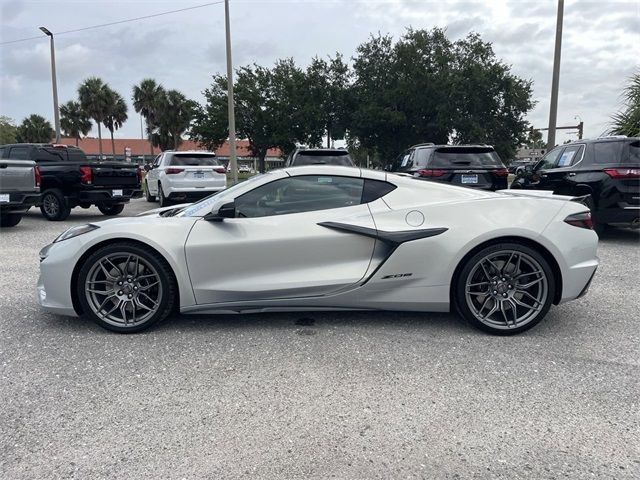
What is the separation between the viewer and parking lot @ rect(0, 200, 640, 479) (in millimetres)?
2275

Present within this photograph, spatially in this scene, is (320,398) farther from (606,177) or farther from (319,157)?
Answer: (319,157)

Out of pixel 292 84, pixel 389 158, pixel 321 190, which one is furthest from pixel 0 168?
pixel 389 158

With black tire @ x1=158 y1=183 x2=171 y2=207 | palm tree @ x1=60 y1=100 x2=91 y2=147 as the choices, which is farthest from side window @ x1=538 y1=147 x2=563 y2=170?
palm tree @ x1=60 y1=100 x2=91 y2=147

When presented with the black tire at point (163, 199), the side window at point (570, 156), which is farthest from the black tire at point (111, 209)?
the side window at point (570, 156)

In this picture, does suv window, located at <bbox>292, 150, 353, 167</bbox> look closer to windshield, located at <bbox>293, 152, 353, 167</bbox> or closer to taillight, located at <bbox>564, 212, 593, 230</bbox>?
windshield, located at <bbox>293, 152, 353, 167</bbox>

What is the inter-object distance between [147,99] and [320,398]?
180ft

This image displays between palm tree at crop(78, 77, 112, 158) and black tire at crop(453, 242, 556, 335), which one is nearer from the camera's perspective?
black tire at crop(453, 242, 556, 335)

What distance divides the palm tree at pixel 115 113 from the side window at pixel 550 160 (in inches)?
1960

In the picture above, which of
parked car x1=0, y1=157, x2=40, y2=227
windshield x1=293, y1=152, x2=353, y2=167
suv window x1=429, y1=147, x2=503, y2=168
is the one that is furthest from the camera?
windshield x1=293, y1=152, x2=353, y2=167

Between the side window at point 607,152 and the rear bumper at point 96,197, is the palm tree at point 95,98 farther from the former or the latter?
the side window at point 607,152

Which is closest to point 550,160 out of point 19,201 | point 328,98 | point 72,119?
point 19,201

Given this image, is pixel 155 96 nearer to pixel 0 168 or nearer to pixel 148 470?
pixel 0 168

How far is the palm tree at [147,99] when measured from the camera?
52.0m

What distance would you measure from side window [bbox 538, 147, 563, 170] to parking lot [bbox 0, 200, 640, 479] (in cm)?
522
